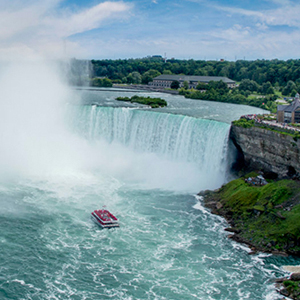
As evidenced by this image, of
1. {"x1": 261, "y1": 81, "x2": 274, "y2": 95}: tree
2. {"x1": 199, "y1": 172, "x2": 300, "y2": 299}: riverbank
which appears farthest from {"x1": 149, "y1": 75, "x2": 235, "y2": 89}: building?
{"x1": 199, "y1": 172, "x2": 300, "y2": 299}: riverbank

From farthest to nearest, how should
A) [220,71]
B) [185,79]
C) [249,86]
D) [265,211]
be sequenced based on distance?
[220,71] < [185,79] < [249,86] < [265,211]

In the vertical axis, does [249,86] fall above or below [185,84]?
above

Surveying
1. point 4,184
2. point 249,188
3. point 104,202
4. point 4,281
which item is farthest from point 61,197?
point 249,188

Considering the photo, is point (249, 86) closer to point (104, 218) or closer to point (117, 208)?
point (117, 208)

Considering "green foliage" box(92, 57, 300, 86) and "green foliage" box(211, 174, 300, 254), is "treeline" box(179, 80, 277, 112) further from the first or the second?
"green foliage" box(211, 174, 300, 254)

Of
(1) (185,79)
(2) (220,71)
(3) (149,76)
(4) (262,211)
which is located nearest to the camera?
(4) (262,211)

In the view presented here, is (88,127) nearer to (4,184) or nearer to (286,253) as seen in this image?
(4,184)

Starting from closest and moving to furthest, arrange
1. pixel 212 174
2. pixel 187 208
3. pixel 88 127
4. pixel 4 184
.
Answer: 1. pixel 187 208
2. pixel 4 184
3. pixel 212 174
4. pixel 88 127

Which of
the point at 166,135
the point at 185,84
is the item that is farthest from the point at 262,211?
the point at 185,84
